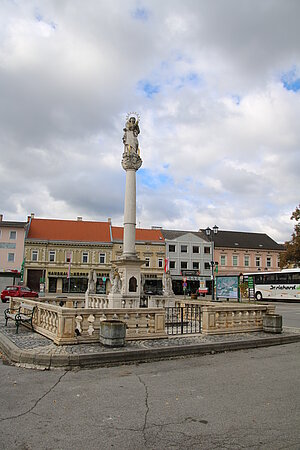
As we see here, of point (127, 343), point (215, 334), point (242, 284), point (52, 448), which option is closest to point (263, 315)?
point (215, 334)

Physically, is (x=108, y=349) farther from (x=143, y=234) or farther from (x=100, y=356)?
(x=143, y=234)

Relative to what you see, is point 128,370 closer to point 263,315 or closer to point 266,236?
point 263,315

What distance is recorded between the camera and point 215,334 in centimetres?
1216

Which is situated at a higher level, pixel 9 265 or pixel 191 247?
pixel 191 247

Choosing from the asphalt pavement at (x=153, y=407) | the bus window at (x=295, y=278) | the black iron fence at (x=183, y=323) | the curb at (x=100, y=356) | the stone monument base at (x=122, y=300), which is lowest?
the asphalt pavement at (x=153, y=407)

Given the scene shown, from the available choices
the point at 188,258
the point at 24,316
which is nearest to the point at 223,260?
the point at 188,258

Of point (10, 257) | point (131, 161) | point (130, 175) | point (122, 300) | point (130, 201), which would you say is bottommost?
point (122, 300)

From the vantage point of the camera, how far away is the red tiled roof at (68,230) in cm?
5944

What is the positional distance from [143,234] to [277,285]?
27363 millimetres

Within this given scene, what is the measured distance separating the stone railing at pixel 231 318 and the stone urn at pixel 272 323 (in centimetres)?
34

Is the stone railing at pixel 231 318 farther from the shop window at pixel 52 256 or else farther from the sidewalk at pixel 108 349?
the shop window at pixel 52 256

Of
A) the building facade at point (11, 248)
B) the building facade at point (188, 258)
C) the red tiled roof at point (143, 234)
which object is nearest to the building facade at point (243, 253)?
the building facade at point (188, 258)

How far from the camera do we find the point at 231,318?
12.9 m

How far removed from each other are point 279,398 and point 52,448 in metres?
3.81
